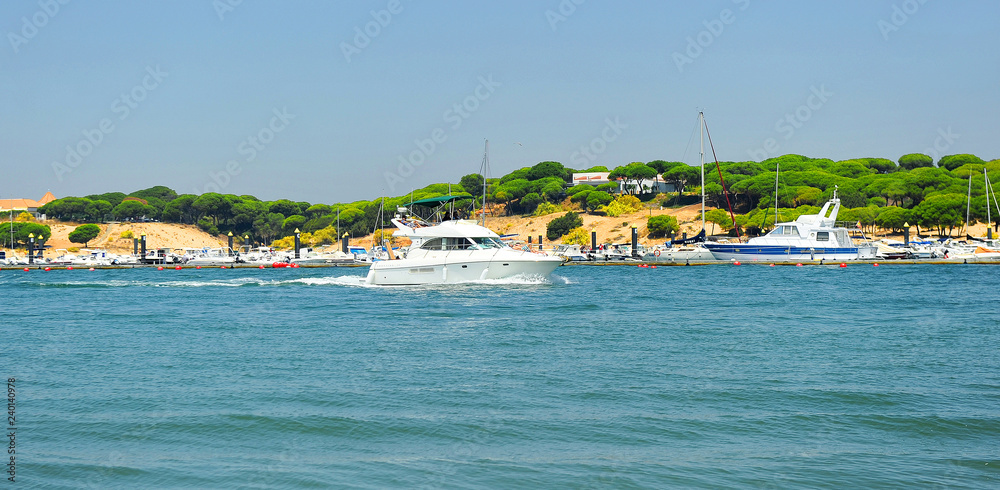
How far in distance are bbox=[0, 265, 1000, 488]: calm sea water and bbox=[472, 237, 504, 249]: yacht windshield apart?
7.98 m

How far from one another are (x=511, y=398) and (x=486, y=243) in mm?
21305

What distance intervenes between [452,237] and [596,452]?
2413 cm

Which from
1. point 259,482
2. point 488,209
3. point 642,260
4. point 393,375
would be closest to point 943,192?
point 642,260

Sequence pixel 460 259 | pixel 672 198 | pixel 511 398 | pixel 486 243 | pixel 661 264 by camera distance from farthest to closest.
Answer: pixel 672 198 < pixel 661 264 < pixel 486 243 < pixel 460 259 < pixel 511 398

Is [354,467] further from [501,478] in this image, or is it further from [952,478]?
[952,478]

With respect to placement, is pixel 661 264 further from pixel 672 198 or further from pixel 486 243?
pixel 672 198

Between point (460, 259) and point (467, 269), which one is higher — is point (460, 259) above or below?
above

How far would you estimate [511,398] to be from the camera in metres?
11.7

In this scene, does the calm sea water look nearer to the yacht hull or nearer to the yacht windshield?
the yacht hull

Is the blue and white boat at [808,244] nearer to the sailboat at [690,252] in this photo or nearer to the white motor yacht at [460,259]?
the sailboat at [690,252]

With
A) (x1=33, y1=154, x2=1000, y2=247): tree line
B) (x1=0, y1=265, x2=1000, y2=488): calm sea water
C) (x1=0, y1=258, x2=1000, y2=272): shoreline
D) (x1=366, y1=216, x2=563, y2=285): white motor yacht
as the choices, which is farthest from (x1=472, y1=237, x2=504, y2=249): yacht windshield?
(x1=33, y1=154, x2=1000, y2=247): tree line

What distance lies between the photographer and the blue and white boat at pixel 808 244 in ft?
187

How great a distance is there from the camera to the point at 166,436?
982 cm

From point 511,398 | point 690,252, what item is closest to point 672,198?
point 690,252
